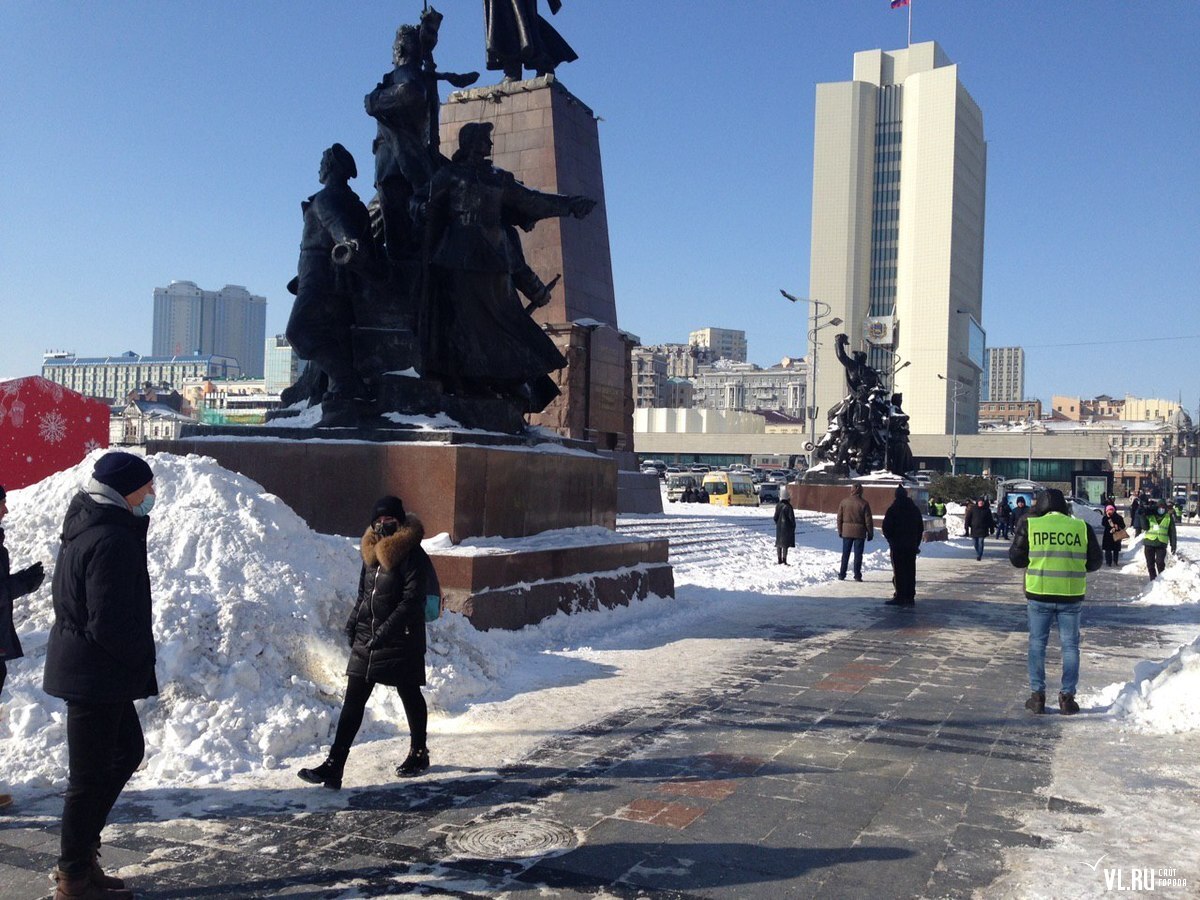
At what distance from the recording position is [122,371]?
171000mm

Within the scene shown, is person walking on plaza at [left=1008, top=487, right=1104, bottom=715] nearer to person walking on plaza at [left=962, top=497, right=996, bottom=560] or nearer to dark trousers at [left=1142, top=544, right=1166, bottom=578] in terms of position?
dark trousers at [left=1142, top=544, right=1166, bottom=578]

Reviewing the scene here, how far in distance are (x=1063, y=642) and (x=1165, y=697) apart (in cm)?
68

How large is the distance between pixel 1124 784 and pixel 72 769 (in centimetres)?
478

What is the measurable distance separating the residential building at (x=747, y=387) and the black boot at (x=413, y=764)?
524ft

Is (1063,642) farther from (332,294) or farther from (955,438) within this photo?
(955,438)

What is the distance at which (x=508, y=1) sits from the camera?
21266 millimetres

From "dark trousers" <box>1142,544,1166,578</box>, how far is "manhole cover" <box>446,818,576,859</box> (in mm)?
16631

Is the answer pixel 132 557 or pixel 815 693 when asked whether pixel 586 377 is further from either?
pixel 132 557

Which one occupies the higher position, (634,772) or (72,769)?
(72,769)

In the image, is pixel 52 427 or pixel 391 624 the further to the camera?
pixel 52 427

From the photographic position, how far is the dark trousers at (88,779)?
360 cm

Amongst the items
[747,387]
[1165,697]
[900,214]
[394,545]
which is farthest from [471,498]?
[747,387]

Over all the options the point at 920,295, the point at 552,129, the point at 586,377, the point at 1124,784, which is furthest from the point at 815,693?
the point at 920,295

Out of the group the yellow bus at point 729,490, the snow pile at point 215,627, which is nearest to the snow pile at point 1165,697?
the snow pile at point 215,627
